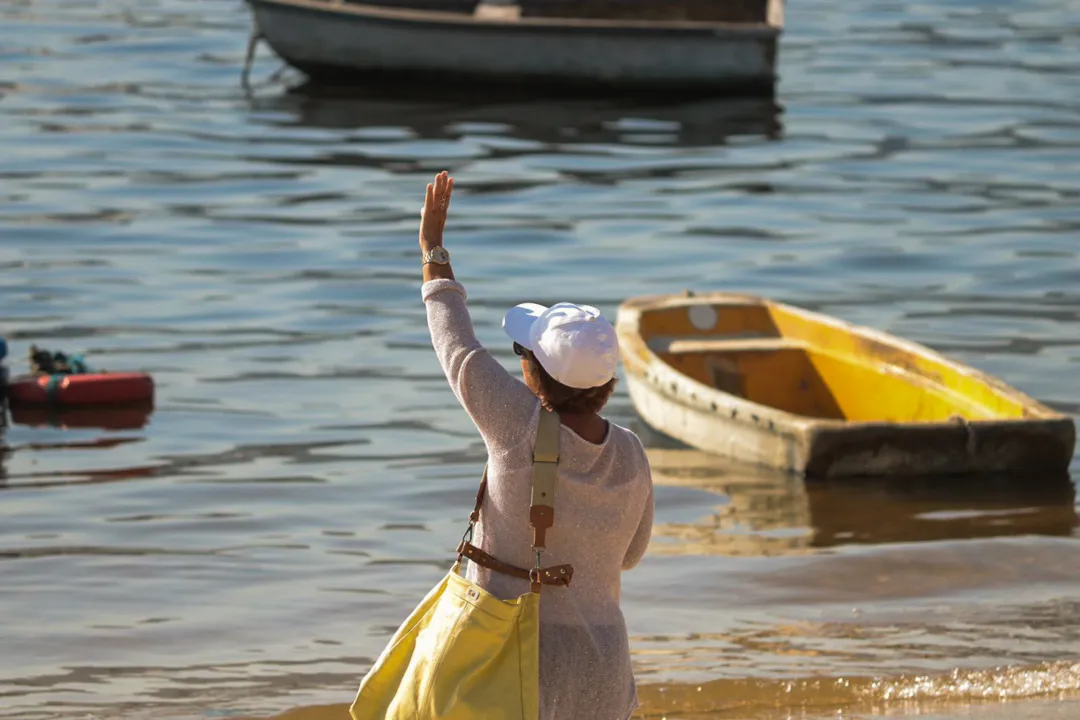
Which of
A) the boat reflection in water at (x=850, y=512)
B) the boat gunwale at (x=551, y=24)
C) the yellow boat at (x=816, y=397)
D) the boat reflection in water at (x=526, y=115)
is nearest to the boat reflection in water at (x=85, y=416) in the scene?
the yellow boat at (x=816, y=397)

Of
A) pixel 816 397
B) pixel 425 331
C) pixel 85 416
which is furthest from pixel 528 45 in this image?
pixel 816 397

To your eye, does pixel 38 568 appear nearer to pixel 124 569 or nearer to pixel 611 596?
pixel 124 569

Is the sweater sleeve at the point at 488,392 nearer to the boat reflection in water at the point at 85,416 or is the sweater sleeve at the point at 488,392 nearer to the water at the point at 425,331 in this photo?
the water at the point at 425,331

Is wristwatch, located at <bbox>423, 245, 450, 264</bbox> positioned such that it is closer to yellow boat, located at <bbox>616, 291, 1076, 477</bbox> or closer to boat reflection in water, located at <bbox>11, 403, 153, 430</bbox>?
yellow boat, located at <bbox>616, 291, 1076, 477</bbox>

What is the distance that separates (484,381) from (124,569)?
5.03 meters

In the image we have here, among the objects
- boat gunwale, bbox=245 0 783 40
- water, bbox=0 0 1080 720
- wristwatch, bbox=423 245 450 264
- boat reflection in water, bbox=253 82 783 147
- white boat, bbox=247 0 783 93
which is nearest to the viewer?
wristwatch, bbox=423 245 450 264

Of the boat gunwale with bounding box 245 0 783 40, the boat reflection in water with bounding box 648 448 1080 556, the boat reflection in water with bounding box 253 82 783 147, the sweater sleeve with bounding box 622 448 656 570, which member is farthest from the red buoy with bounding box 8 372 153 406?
the boat gunwale with bounding box 245 0 783 40

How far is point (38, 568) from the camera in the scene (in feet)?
28.5

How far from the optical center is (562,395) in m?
4.14

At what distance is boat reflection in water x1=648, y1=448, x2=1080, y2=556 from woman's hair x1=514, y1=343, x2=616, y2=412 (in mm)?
4845

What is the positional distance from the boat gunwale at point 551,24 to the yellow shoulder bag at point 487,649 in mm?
19011

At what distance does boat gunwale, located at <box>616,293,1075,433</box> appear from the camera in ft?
31.6

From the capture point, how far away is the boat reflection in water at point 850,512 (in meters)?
9.18

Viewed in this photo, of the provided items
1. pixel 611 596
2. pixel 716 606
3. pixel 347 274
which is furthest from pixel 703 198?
pixel 611 596
